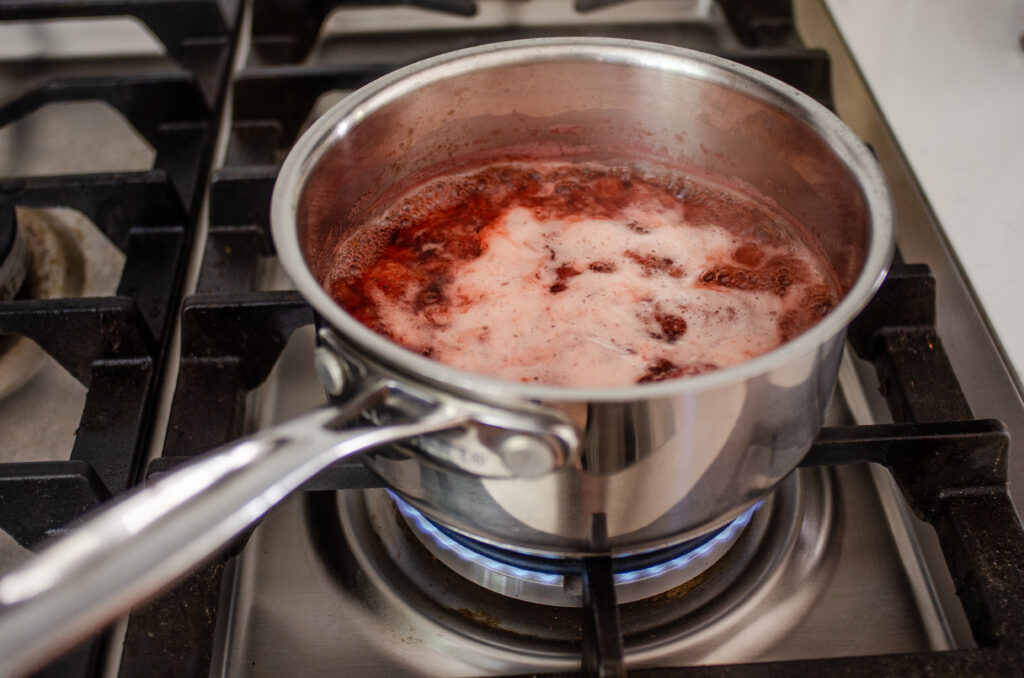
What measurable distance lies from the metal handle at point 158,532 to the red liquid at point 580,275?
0.18 metres

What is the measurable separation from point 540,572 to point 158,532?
273 millimetres

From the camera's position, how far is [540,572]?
1.76 feet

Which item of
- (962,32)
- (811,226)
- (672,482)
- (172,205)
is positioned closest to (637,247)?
(811,226)

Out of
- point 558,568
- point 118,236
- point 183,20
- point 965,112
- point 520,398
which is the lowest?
point 965,112

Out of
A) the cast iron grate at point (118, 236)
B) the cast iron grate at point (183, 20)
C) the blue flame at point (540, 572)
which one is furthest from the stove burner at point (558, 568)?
the cast iron grate at point (183, 20)

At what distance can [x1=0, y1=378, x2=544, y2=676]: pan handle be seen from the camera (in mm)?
289

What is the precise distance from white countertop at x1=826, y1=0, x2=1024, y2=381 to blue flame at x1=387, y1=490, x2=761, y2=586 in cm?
26

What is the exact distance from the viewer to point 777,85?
0.58m

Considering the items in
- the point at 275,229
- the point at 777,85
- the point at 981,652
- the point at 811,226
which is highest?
the point at 275,229

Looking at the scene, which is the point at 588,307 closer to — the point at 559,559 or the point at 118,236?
the point at 559,559

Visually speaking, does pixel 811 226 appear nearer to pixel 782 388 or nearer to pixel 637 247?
pixel 637 247

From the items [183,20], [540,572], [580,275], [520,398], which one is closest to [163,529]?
[520,398]

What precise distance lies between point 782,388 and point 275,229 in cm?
27

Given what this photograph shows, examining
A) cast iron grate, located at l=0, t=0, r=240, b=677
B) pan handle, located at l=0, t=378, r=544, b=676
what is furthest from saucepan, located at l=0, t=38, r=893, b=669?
cast iron grate, located at l=0, t=0, r=240, b=677
